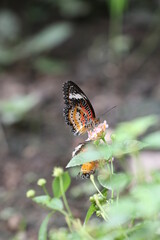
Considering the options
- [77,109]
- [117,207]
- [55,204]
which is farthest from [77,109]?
[117,207]

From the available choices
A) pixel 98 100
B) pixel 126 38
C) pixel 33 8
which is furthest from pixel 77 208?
pixel 33 8

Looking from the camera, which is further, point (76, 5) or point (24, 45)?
point (76, 5)

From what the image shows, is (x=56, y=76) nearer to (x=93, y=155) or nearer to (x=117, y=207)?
(x=93, y=155)

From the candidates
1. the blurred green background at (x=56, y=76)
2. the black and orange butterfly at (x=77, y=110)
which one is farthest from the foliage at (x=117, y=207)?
the blurred green background at (x=56, y=76)

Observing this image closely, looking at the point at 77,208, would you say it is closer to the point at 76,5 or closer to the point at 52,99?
the point at 52,99

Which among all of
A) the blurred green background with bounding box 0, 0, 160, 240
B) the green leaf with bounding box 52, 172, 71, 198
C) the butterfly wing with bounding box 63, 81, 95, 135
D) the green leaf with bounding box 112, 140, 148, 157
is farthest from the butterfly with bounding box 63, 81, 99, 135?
the blurred green background with bounding box 0, 0, 160, 240

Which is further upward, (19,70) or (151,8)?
(151,8)

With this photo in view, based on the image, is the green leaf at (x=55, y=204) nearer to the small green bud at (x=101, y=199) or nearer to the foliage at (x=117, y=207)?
the foliage at (x=117, y=207)
